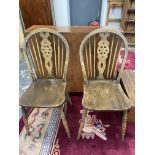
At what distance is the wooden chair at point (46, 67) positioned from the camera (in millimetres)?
1424

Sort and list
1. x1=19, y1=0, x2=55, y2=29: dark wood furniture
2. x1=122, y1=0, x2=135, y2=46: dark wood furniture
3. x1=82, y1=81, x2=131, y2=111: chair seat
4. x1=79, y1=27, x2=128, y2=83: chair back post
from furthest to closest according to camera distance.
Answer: x1=122, y1=0, x2=135, y2=46: dark wood furniture < x1=19, y1=0, x2=55, y2=29: dark wood furniture < x1=79, y1=27, x2=128, y2=83: chair back post < x1=82, y1=81, x2=131, y2=111: chair seat

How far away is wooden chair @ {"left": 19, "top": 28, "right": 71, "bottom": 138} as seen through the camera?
4.67ft

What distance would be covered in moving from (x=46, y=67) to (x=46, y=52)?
144 millimetres

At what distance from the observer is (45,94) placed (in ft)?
4.85

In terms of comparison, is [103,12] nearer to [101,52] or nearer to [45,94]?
[101,52]

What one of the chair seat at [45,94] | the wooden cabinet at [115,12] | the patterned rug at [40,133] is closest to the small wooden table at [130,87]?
the chair seat at [45,94]

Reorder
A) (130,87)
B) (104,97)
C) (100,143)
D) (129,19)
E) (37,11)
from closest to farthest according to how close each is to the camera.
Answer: (104,97)
(100,143)
(130,87)
(37,11)
(129,19)

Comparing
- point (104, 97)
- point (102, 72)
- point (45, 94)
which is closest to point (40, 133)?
point (45, 94)

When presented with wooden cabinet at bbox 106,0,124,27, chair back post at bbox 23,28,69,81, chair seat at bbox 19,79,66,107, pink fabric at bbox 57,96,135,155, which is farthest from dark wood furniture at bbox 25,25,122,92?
wooden cabinet at bbox 106,0,124,27

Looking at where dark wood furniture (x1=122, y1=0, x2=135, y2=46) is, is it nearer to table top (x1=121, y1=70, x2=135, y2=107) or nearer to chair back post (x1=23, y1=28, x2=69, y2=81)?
table top (x1=121, y1=70, x2=135, y2=107)
